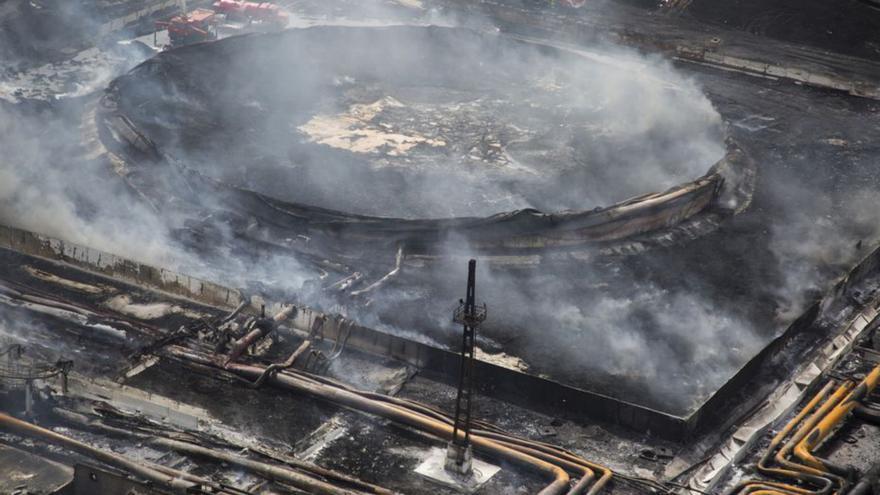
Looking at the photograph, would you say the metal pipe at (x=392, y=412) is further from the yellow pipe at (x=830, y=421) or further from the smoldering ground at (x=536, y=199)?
the yellow pipe at (x=830, y=421)

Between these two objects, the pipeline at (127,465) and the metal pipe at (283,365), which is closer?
the pipeline at (127,465)

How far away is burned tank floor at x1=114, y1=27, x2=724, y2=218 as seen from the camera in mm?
41406

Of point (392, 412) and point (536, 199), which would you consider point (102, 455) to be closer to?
point (392, 412)

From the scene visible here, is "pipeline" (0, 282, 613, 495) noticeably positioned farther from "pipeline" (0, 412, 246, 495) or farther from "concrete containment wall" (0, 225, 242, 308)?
"concrete containment wall" (0, 225, 242, 308)

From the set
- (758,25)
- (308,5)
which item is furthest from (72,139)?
(758,25)

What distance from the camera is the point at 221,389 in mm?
29516

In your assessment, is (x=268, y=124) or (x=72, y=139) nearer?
(x=72, y=139)

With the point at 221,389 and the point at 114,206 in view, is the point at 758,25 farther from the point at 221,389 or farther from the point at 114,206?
the point at 221,389

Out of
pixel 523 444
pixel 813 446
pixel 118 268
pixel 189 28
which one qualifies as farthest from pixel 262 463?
pixel 189 28

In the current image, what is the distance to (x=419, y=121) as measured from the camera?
1861 inches

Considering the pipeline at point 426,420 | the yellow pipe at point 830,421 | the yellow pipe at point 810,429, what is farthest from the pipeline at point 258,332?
the yellow pipe at point 830,421

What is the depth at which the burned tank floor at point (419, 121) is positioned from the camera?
4141 cm

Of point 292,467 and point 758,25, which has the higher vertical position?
point 758,25

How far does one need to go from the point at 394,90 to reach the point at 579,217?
53.2ft
